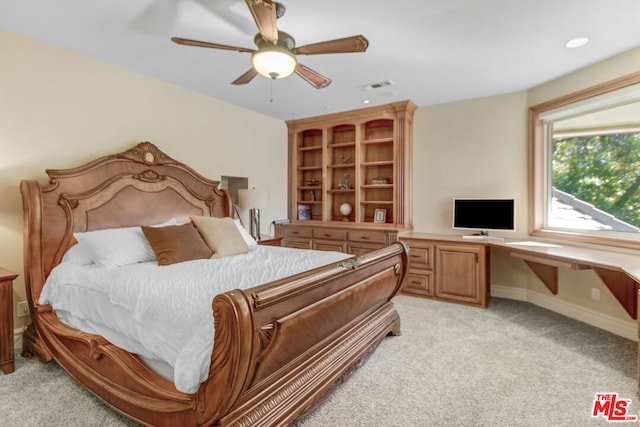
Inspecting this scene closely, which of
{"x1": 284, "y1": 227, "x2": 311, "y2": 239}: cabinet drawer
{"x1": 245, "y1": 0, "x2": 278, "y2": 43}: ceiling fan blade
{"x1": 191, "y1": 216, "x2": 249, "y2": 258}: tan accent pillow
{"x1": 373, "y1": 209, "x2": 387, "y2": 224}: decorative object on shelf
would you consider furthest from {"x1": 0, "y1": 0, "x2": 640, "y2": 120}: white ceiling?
{"x1": 284, "y1": 227, "x2": 311, "y2": 239}: cabinet drawer

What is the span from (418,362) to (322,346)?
3.01 ft

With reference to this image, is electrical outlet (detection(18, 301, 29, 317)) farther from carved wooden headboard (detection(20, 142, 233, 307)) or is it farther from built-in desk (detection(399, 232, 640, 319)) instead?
built-in desk (detection(399, 232, 640, 319))

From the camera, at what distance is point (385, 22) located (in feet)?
7.67

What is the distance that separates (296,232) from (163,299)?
11.0 ft

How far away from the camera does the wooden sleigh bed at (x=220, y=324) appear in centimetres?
131

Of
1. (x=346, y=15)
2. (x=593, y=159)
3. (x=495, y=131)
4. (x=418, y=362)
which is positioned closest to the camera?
(x=346, y=15)

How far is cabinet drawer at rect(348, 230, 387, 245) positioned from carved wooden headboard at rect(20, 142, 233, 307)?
6.26ft

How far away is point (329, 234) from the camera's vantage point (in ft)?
15.3

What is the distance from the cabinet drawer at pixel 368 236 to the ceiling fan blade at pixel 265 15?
2885 millimetres

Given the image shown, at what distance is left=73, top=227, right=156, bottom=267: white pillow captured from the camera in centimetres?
238

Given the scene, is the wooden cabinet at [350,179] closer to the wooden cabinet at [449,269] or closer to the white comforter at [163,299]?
the wooden cabinet at [449,269]

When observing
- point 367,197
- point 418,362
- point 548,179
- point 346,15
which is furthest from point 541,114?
point 418,362

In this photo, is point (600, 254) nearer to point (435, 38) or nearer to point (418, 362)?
point (418, 362)

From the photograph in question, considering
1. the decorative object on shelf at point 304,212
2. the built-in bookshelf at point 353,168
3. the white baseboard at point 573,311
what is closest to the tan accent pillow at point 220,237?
the built-in bookshelf at point 353,168
